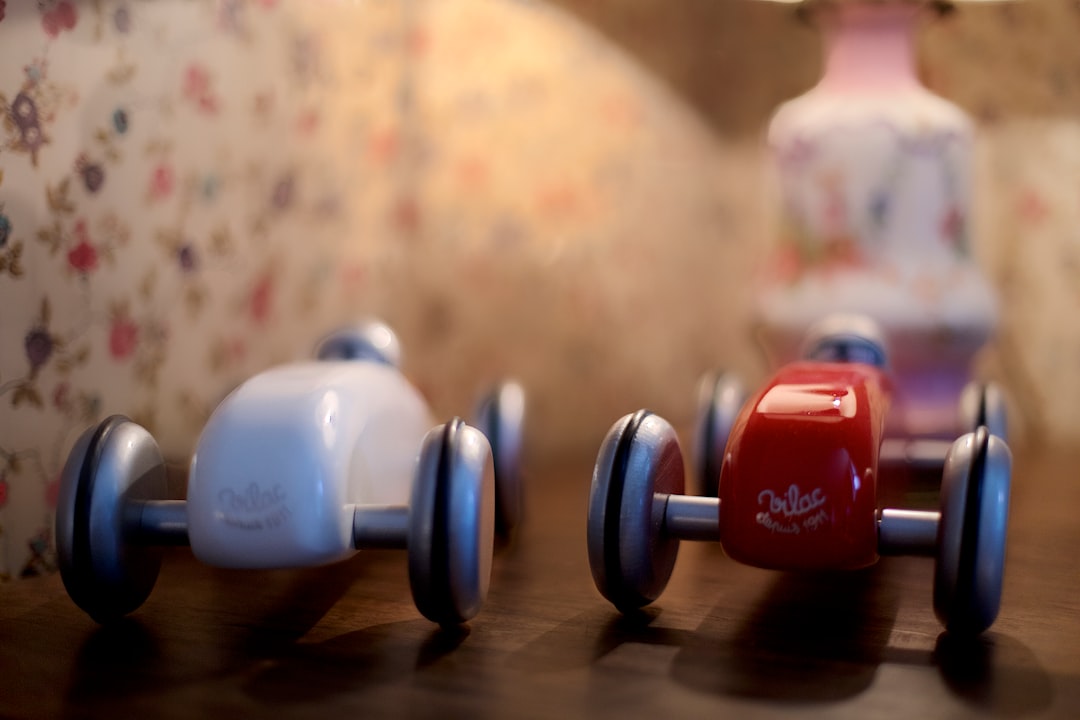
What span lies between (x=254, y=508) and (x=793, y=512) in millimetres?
310

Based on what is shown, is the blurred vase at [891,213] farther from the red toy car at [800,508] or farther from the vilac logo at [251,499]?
the vilac logo at [251,499]

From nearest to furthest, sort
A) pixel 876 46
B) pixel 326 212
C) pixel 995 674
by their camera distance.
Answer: pixel 995 674 < pixel 326 212 < pixel 876 46

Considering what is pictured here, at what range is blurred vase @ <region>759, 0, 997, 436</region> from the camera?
1190 mm

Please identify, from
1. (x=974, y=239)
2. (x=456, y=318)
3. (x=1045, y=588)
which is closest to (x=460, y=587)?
(x=1045, y=588)

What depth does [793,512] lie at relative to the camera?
653 millimetres

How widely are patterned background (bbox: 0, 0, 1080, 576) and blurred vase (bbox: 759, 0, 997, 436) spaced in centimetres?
21

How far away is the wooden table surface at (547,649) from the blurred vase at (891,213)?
1.21 feet

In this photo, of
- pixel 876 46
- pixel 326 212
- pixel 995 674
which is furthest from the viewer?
pixel 876 46

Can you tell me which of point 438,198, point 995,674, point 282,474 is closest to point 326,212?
point 438,198

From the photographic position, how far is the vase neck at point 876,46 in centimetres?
122

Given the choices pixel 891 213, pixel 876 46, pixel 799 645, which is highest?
pixel 876 46

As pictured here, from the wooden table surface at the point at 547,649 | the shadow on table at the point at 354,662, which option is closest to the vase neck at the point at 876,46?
the wooden table surface at the point at 547,649

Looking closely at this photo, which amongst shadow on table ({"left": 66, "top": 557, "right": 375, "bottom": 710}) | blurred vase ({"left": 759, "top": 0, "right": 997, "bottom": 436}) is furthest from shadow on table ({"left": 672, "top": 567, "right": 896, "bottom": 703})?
blurred vase ({"left": 759, "top": 0, "right": 997, "bottom": 436})

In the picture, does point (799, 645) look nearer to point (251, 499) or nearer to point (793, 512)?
point (793, 512)
